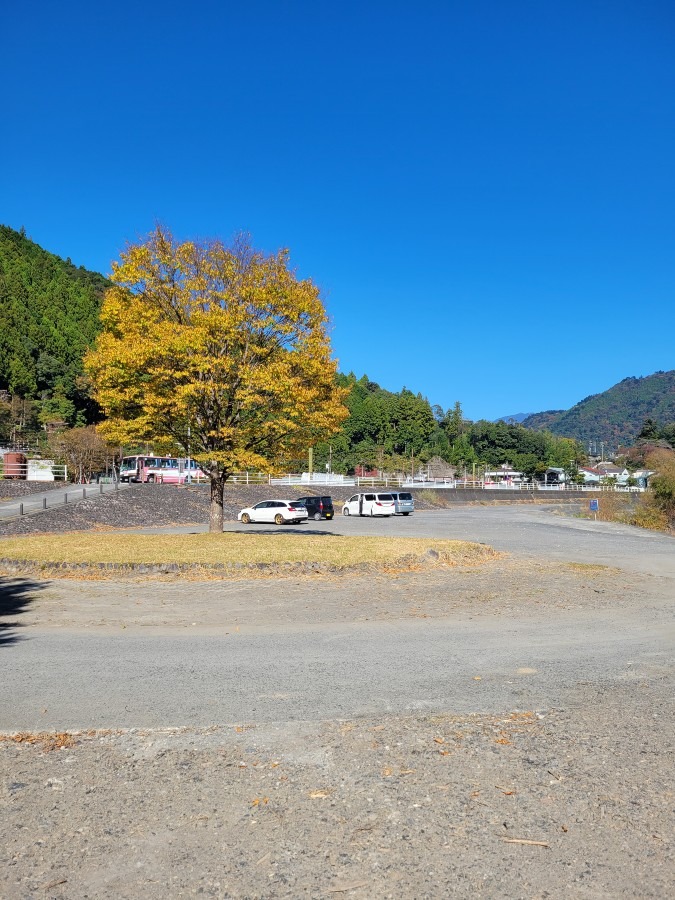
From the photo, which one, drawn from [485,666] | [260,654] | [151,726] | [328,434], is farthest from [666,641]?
[328,434]

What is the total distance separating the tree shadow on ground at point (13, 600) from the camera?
28.7ft

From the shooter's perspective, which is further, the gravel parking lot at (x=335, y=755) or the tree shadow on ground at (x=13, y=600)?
the tree shadow on ground at (x=13, y=600)

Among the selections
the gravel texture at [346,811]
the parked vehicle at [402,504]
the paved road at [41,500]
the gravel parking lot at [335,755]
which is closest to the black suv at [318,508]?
the parked vehicle at [402,504]

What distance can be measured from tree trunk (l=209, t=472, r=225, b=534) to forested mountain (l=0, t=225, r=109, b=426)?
73.4 meters

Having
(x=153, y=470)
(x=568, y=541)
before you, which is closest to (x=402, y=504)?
(x=153, y=470)

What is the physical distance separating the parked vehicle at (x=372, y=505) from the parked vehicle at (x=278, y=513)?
8888mm

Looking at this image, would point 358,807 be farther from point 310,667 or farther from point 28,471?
point 28,471

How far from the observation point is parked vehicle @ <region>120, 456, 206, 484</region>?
55.1 meters

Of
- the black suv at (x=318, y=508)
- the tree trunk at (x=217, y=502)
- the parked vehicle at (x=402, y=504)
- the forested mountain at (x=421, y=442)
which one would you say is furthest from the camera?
the forested mountain at (x=421, y=442)

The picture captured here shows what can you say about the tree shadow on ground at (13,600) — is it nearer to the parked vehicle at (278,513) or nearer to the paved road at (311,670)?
the paved road at (311,670)

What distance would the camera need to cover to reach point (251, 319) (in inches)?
804

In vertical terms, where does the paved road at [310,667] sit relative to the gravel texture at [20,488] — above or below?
below

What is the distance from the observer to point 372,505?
4538 cm

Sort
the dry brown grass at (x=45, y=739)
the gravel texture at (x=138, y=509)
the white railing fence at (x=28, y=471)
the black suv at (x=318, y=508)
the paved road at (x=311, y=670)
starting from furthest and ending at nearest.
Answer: the white railing fence at (x=28, y=471)
the black suv at (x=318, y=508)
the gravel texture at (x=138, y=509)
the paved road at (x=311, y=670)
the dry brown grass at (x=45, y=739)
